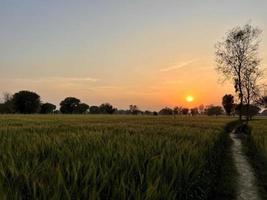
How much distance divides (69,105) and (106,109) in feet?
47.1

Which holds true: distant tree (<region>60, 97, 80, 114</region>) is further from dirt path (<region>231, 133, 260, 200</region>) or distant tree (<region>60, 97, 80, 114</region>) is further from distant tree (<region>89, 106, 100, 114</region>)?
dirt path (<region>231, 133, 260, 200</region>)

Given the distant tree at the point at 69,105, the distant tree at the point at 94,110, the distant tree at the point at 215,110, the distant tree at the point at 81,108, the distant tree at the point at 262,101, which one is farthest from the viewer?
the distant tree at the point at 215,110

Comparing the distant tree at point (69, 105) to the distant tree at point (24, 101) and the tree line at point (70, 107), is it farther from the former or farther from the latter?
the distant tree at point (24, 101)

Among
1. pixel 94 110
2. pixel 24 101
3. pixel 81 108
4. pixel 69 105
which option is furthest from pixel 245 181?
pixel 94 110

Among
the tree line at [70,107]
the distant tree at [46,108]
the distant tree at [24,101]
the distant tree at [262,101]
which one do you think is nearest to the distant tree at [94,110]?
the tree line at [70,107]

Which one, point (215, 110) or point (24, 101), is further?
point (215, 110)

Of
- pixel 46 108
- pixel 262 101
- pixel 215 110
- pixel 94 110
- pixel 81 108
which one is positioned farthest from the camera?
pixel 215 110

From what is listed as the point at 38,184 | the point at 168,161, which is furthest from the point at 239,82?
the point at 38,184

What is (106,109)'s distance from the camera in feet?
486

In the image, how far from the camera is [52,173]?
483cm

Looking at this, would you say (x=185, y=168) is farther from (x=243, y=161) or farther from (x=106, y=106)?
(x=106, y=106)

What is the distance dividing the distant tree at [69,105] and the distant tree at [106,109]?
34.5ft

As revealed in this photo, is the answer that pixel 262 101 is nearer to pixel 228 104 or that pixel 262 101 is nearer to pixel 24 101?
pixel 228 104

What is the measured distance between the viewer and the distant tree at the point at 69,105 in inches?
5561
